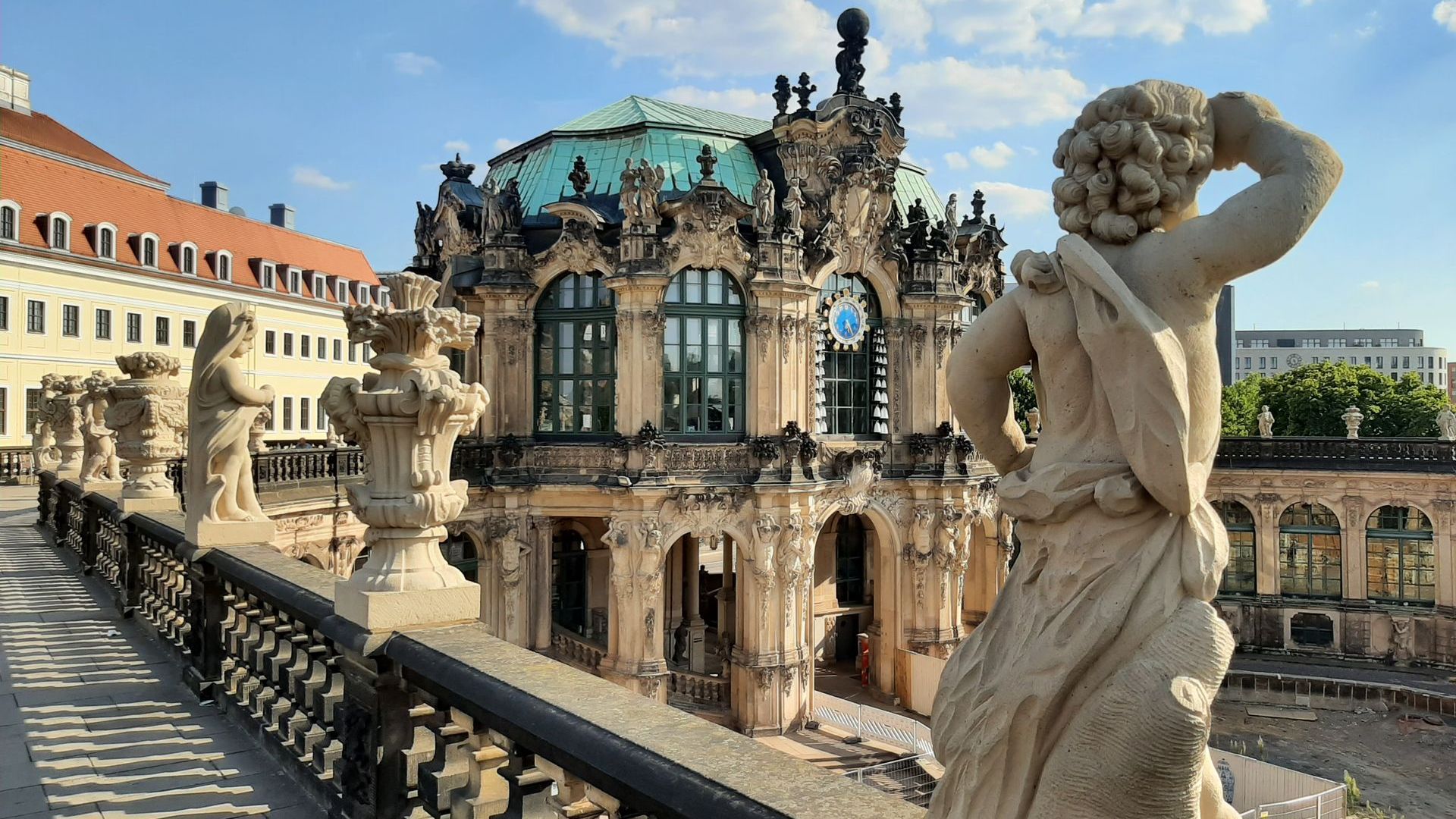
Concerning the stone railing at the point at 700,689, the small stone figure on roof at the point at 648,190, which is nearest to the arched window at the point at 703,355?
the small stone figure on roof at the point at 648,190

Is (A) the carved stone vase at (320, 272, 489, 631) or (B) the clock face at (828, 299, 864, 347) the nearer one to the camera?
(A) the carved stone vase at (320, 272, 489, 631)

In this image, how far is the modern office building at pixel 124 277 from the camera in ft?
130

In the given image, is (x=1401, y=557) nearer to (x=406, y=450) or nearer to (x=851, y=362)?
(x=851, y=362)

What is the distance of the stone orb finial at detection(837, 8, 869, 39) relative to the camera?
29.1 metres

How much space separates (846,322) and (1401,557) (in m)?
23.8

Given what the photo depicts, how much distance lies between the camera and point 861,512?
2673cm

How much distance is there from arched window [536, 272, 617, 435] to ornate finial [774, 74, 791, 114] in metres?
7.32

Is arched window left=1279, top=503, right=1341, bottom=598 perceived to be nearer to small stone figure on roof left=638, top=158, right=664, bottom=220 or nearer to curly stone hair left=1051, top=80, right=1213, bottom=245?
small stone figure on roof left=638, top=158, right=664, bottom=220

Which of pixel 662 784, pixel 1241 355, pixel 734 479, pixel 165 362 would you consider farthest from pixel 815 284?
pixel 1241 355

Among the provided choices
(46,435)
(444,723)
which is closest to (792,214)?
(46,435)

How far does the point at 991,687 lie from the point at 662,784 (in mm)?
1146

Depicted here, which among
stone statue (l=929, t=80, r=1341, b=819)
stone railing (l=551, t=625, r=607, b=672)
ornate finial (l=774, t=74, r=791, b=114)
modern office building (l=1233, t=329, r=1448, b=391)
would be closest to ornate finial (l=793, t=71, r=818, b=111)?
ornate finial (l=774, t=74, r=791, b=114)

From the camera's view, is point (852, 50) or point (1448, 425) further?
point (1448, 425)

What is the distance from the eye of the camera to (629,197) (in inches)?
936
